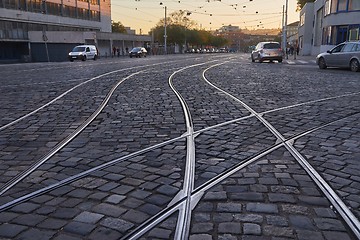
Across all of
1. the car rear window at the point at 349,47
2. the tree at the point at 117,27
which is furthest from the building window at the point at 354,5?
the tree at the point at 117,27

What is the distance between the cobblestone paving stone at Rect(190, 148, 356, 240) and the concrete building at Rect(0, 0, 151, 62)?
1699 inches

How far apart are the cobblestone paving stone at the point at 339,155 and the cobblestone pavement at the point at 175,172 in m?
0.02

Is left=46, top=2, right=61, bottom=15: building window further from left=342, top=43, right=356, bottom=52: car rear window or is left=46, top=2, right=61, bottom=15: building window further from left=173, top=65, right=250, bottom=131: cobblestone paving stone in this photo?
left=173, top=65, right=250, bottom=131: cobblestone paving stone

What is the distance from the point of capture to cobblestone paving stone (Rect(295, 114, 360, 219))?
3.72 metres

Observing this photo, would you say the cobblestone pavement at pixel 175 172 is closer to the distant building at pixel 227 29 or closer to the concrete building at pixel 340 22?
the concrete building at pixel 340 22

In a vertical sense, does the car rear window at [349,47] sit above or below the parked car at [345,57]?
above

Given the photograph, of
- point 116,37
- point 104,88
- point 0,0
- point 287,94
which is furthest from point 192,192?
point 116,37

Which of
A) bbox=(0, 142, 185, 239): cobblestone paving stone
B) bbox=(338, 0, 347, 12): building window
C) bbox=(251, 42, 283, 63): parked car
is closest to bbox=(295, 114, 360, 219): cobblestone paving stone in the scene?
bbox=(0, 142, 185, 239): cobblestone paving stone

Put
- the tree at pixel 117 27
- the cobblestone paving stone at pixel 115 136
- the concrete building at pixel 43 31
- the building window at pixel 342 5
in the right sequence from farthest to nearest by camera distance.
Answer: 1. the tree at pixel 117 27
2. the concrete building at pixel 43 31
3. the building window at pixel 342 5
4. the cobblestone paving stone at pixel 115 136

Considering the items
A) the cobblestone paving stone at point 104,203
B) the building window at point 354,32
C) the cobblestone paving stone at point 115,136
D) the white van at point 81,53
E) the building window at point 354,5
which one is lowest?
the cobblestone paving stone at point 104,203

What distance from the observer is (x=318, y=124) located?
6738mm

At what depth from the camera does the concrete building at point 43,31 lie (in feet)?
169

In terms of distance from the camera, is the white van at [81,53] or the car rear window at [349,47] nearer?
the car rear window at [349,47]

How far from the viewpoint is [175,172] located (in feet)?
14.1
